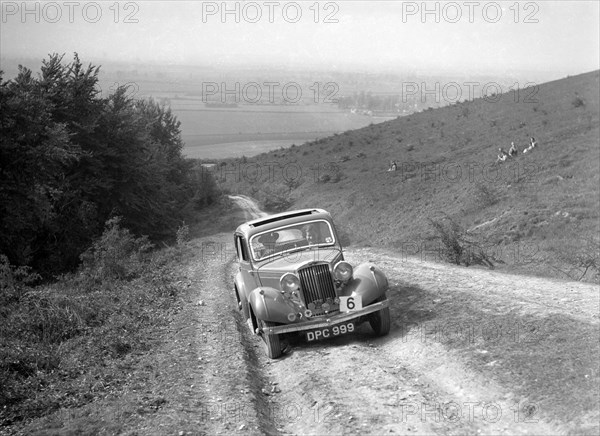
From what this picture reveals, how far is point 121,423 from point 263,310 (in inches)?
145

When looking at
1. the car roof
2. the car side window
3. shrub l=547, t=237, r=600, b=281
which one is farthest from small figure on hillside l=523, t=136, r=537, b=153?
the car side window

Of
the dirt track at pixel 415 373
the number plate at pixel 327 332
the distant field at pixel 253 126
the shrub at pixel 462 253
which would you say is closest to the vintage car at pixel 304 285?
the number plate at pixel 327 332

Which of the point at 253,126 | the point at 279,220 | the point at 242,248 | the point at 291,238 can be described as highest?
the point at 253,126

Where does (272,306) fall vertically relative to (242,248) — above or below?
below

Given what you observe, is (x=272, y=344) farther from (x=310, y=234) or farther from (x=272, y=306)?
(x=310, y=234)

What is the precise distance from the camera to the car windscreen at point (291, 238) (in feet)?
42.7

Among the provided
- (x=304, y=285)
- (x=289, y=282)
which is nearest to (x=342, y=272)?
(x=304, y=285)

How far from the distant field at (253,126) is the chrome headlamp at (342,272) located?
88.6m

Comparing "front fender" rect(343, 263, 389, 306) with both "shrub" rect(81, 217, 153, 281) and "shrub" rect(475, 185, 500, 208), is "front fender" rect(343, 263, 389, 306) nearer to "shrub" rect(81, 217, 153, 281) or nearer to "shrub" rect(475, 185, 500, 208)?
"shrub" rect(81, 217, 153, 281)

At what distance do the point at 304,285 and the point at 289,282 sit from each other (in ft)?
0.92

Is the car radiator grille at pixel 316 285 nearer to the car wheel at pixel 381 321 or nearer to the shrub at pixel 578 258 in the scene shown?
the car wheel at pixel 381 321

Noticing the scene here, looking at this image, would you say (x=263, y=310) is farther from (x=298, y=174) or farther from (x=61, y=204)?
(x=298, y=174)

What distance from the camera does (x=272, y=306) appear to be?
36.9ft

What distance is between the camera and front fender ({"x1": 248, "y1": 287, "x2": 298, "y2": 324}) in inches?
440
